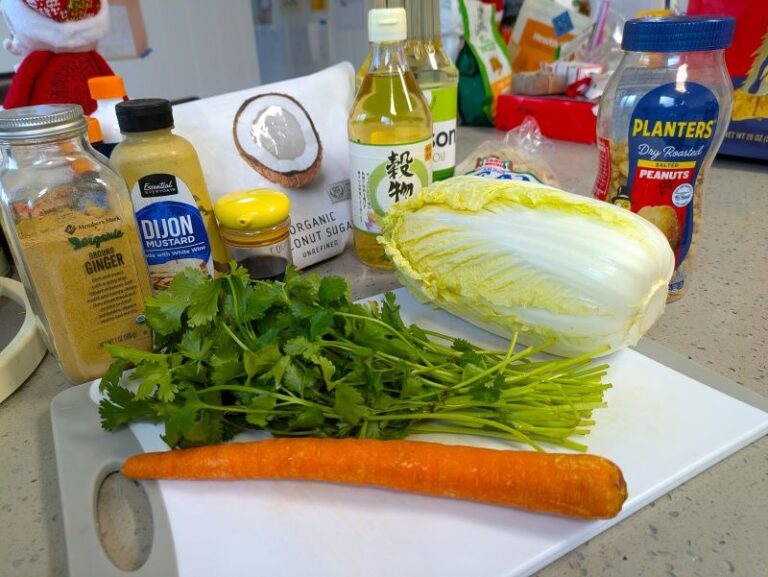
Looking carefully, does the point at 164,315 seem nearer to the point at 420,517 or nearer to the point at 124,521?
the point at 124,521

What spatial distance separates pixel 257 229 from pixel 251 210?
33 millimetres

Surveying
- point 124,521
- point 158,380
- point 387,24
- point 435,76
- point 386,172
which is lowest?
point 124,521

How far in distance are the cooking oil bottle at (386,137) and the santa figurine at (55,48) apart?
504 millimetres

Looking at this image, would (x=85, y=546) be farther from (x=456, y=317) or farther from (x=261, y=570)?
(x=456, y=317)

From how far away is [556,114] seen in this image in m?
1.63

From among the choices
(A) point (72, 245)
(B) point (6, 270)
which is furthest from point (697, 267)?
(B) point (6, 270)

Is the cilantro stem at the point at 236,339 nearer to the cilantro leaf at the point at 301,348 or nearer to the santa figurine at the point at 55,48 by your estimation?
the cilantro leaf at the point at 301,348

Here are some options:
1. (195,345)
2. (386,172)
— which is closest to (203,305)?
(195,345)

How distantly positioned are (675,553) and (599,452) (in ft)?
0.38

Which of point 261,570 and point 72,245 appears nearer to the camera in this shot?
point 261,570

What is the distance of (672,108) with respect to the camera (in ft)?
2.37

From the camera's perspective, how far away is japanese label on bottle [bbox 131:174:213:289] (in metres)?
0.73

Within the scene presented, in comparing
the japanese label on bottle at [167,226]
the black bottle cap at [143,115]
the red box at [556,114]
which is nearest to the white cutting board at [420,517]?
the japanese label on bottle at [167,226]

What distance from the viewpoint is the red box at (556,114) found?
5.17ft
